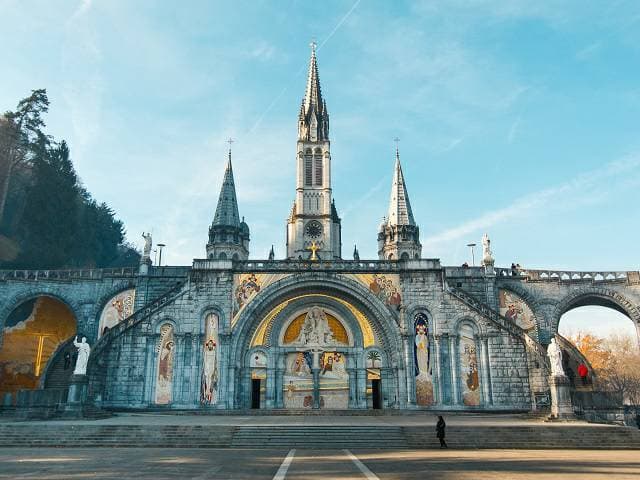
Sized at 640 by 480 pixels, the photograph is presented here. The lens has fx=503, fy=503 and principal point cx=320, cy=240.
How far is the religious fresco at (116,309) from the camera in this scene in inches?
1329

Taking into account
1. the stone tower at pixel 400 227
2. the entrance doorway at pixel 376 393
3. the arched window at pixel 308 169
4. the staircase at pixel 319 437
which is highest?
the arched window at pixel 308 169

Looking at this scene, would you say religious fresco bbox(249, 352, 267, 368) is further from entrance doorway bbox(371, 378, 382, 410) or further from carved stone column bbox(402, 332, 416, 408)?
carved stone column bbox(402, 332, 416, 408)

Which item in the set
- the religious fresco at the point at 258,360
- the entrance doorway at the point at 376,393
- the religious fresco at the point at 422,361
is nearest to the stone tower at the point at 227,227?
the religious fresco at the point at 258,360

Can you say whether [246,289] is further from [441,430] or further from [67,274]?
[441,430]

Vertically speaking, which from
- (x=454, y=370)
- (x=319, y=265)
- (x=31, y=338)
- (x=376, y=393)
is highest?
(x=319, y=265)

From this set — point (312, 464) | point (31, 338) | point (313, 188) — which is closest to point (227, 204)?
point (313, 188)

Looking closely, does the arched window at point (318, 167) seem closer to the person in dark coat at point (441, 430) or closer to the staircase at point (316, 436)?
the staircase at point (316, 436)

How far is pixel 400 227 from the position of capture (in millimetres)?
49969

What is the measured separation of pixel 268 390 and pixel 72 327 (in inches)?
673

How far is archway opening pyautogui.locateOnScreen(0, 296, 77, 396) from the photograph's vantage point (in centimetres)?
3472

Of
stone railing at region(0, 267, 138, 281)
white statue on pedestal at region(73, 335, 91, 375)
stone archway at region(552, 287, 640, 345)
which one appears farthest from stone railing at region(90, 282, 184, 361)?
stone archway at region(552, 287, 640, 345)

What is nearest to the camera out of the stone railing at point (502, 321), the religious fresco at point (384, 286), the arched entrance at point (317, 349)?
the stone railing at point (502, 321)

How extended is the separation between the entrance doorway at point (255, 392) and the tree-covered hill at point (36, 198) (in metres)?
22.1

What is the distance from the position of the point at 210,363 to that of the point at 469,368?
567 inches
